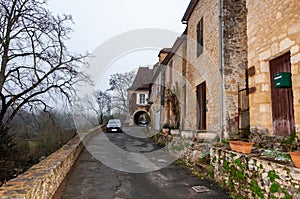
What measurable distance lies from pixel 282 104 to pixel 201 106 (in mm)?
4174

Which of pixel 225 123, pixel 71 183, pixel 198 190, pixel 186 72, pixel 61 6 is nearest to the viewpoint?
pixel 198 190

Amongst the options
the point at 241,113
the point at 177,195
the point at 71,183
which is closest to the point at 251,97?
the point at 241,113

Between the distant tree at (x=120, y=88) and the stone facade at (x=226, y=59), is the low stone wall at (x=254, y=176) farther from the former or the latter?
the distant tree at (x=120, y=88)

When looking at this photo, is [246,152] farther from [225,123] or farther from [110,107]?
[110,107]

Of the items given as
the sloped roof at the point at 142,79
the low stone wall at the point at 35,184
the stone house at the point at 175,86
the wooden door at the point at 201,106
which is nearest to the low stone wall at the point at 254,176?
the low stone wall at the point at 35,184

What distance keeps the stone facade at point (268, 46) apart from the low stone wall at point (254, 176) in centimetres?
115

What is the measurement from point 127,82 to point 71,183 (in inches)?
1128

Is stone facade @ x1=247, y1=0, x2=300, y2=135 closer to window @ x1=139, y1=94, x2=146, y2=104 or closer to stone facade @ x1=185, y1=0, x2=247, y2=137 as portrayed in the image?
stone facade @ x1=185, y1=0, x2=247, y2=137

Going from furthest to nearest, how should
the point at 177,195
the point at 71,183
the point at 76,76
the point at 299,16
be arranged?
the point at 76,76 → the point at 71,183 → the point at 177,195 → the point at 299,16

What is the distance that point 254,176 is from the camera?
3.47 metres

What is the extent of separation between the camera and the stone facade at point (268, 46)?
12.7 ft

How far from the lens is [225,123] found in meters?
6.46

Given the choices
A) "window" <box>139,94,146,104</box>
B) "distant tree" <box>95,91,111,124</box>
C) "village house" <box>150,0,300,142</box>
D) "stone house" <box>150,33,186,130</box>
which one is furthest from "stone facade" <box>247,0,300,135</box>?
"distant tree" <box>95,91,111,124</box>

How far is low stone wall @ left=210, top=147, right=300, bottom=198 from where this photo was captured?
278cm
